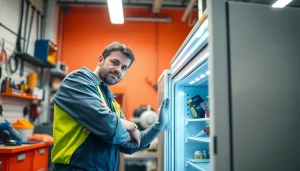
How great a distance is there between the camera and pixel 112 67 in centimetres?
215

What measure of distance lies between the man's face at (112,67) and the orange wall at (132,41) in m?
4.52

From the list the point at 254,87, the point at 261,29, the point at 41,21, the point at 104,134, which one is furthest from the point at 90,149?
the point at 41,21

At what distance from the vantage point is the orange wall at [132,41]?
6781 mm

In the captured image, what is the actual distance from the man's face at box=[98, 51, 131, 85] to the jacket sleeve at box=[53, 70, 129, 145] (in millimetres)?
311

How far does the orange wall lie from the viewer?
22.2 ft

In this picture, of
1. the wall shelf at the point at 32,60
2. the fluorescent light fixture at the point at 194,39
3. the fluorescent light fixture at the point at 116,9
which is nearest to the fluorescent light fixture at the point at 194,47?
the fluorescent light fixture at the point at 194,39

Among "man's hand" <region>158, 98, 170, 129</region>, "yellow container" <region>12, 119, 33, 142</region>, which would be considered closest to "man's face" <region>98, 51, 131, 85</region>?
"man's hand" <region>158, 98, 170, 129</region>

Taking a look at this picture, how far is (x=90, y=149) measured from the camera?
1.81 meters

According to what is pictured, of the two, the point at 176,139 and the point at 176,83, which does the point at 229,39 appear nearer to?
the point at 176,83

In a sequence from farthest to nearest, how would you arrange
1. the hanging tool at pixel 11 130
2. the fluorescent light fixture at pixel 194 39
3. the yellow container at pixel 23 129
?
1. the yellow container at pixel 23 129
2. the hanging tool at pixel 11 130
3. the fluorescent light fixture at pixel 194 39

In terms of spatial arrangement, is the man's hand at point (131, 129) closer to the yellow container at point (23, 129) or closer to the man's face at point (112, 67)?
the man's face at point (112, 67)

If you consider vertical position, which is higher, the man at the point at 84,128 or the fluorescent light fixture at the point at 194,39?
the fluorescent light fixture at the point at 194,39

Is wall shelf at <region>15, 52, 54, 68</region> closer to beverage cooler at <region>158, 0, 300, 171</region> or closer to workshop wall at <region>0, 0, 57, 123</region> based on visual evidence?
workshop wall at <region>0, 0, 57, 123</region>

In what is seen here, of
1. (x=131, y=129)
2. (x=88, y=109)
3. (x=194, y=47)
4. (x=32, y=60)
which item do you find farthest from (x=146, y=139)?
(x=32, y=60)
